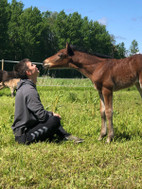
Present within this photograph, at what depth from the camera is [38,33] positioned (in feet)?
175

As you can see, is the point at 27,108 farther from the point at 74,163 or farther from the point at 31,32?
the point at 31,32

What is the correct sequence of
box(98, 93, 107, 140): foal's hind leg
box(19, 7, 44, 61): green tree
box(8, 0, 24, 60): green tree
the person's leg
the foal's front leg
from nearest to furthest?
the person's leg < the foal's front leg < box(98, 93, 107, 140): foal's hind leg < box(8, 0, 24, 60): green tree < box(19, 7, 44, 61): green tree

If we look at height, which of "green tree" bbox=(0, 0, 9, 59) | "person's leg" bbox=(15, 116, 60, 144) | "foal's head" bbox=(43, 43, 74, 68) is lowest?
"person's leg" bbox=(15, 116, 60, 144)

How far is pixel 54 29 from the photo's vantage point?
217 feet

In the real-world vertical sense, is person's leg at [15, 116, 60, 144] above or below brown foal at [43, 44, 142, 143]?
below


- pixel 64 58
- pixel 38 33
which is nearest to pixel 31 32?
pixel 38 33

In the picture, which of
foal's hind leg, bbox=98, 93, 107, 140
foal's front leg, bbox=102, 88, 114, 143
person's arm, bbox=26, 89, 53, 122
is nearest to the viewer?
person's arm, bbox=26, 89, 53, 122

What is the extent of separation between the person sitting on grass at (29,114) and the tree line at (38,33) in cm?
3630

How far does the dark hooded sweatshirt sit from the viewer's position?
4309 millimetres

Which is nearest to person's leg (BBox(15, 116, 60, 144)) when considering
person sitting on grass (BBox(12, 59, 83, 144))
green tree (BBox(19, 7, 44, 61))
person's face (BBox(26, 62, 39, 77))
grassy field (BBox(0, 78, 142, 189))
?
person sitting on grass (BBox(12, 59, 83, 144))

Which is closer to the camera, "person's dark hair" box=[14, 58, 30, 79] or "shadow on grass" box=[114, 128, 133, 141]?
"person's dark hair" box=[14, 58, 30, 79]

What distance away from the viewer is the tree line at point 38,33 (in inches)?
1851

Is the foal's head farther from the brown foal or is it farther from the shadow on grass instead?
the shadow on grass

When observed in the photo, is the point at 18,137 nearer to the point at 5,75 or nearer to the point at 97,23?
the point at 5,75
